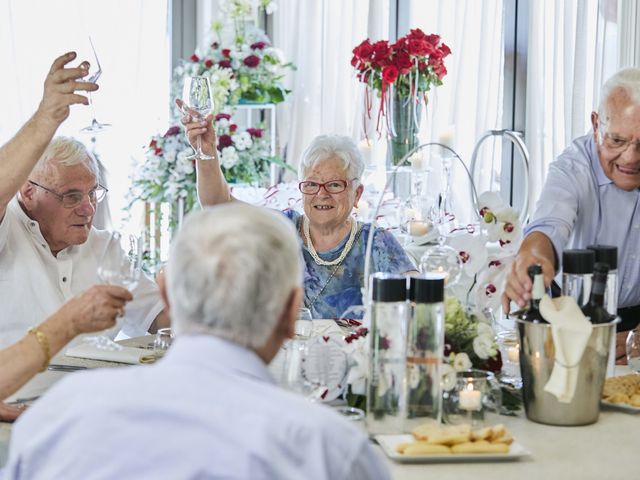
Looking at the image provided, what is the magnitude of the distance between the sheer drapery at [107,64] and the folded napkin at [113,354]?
233 cm

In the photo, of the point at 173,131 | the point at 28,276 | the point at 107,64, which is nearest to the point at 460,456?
the point at 28,276

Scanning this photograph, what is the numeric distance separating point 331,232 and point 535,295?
4.69ft

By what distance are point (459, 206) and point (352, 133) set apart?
858mm

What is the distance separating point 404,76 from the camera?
15.2 ft

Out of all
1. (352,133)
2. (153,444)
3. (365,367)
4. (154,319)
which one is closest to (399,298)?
(365,367)

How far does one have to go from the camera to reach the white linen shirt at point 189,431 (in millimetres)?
1154

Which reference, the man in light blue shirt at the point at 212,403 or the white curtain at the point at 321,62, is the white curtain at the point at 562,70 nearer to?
the white curtain at the point at 321,62

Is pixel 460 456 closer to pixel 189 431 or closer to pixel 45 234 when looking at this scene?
pixel 189 431

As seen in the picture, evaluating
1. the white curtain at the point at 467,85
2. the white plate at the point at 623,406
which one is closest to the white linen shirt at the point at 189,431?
the white plate at the point at 623,406

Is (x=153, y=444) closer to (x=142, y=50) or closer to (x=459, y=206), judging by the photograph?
(x=459, y=206)

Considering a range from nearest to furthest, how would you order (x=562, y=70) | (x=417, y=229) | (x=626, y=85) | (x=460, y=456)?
(x=460, y=456), (x=626, y=85), (x=417, y=229), (x=562, y=70)

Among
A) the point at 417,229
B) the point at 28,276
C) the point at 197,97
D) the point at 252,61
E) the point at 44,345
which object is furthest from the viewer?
the point at 252,61

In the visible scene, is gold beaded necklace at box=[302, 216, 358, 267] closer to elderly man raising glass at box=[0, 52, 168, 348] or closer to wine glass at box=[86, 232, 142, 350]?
elderly man raising glass at box=[0, 52, 168, 348]

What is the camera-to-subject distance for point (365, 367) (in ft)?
6.64
